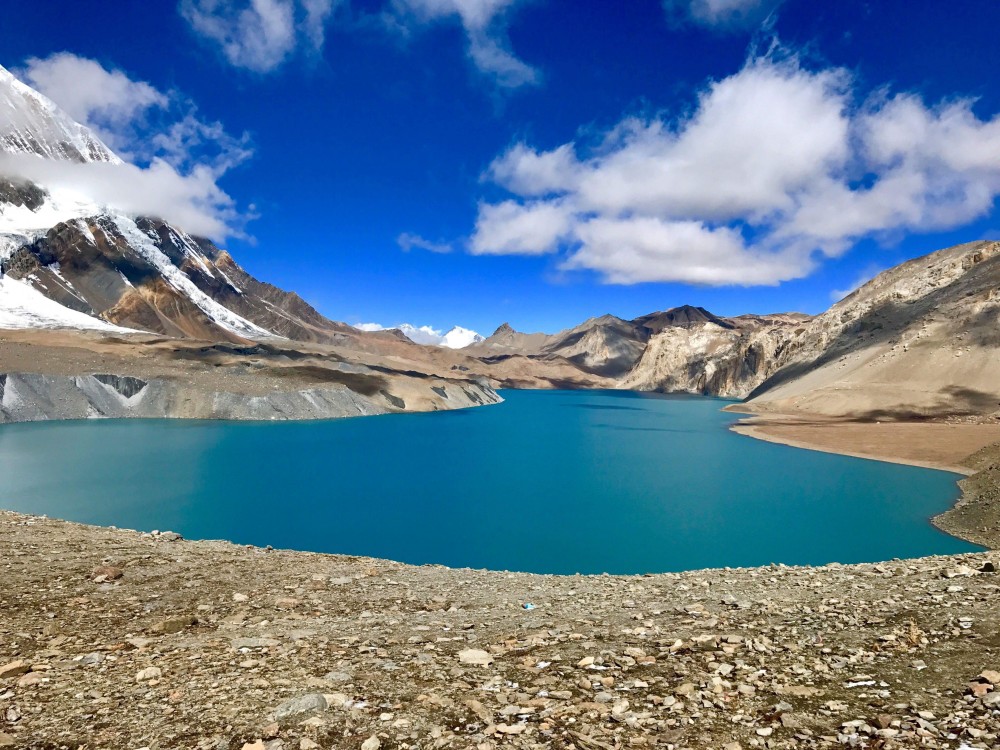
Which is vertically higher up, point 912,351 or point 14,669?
point 912,351

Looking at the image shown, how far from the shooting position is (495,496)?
3791 cm

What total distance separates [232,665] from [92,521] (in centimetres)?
2908

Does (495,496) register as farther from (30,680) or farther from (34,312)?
(34,312)

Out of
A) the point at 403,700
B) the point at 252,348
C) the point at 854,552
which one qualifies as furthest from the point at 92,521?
the point at 252,348

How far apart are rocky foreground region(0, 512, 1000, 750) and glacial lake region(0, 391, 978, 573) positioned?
1269 centimetres

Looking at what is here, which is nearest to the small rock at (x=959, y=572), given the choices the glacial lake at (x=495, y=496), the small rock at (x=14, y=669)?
the glacial lake at (x=495, y=496)

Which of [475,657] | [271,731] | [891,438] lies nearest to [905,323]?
[891,438]

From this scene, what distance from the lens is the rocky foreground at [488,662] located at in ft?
17.6

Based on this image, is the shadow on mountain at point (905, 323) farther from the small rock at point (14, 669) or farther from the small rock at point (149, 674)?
the small rock at point (14, 669)

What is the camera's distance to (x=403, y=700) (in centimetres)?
624

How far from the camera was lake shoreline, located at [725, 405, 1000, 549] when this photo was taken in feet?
96.9

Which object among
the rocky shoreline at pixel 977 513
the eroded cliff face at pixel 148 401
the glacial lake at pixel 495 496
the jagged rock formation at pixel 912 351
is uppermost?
the jagged rock formation at pixel 912 351

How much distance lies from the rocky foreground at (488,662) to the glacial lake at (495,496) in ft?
41.6

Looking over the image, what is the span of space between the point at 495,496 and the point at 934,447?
151 ft
